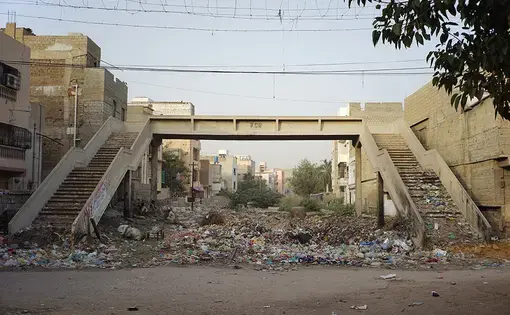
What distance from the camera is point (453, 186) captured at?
19578 millimetres

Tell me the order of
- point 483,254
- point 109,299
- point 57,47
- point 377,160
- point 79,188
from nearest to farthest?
point 109,299 → point 483,254 → point 79,188 → point 377,160 → point 57,47

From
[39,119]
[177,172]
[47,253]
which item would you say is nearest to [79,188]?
[47,253]

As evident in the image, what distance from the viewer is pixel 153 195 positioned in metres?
33.2

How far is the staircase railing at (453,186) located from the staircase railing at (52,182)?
16283 mm

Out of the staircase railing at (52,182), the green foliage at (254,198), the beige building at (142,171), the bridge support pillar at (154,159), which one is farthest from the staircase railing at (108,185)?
the green foliage at (254,198)

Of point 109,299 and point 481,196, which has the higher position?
point 481,196

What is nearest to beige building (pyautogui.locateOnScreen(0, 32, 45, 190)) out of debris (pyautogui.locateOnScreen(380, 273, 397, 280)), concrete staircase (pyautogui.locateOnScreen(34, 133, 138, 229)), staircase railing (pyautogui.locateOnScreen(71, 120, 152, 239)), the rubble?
concrete staircase (pyautogui.locateOnScreen(34, 133, 138, 229))

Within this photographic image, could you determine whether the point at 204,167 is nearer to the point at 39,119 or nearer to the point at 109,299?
the point at 39,119

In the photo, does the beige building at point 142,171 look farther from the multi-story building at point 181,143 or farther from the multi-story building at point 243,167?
the multi-story building at point 243,167

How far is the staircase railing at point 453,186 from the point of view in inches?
680

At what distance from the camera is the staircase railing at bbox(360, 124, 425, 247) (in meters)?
16.8

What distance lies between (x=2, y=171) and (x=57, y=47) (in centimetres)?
1317

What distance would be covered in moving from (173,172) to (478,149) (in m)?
47.7

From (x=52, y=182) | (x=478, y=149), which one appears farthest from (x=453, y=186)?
(x=52, y=182)
